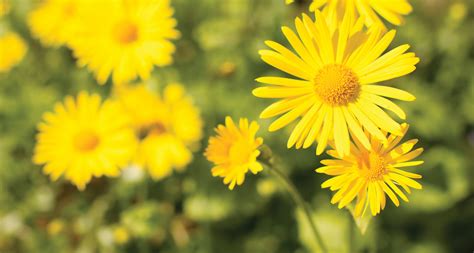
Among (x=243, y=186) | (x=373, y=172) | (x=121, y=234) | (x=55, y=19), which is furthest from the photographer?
(x=55, y=19)

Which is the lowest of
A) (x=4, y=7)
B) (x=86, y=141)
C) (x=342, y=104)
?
(x=342, y=104)

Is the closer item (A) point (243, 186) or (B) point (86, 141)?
(B) point (86, 141)

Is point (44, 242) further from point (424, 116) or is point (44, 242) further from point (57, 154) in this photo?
point (424, 116)

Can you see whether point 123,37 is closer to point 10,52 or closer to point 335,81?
point 10,52

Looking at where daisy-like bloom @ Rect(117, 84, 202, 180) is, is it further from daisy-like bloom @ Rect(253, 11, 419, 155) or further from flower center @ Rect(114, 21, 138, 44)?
daisy-like bloom @ Rect(253, 11, 419, 155)

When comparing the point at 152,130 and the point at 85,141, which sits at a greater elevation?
the point at 85,141

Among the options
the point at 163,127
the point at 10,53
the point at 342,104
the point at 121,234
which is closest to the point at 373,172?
the point at 342,104

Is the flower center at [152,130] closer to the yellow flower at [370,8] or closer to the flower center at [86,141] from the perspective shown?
the flower center at [86,141]

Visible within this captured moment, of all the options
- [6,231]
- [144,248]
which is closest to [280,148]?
[144,248]

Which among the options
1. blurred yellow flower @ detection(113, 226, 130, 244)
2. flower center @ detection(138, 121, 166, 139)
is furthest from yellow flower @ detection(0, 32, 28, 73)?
blurred yellow flower @ detection(113, 226, 130, 244)
